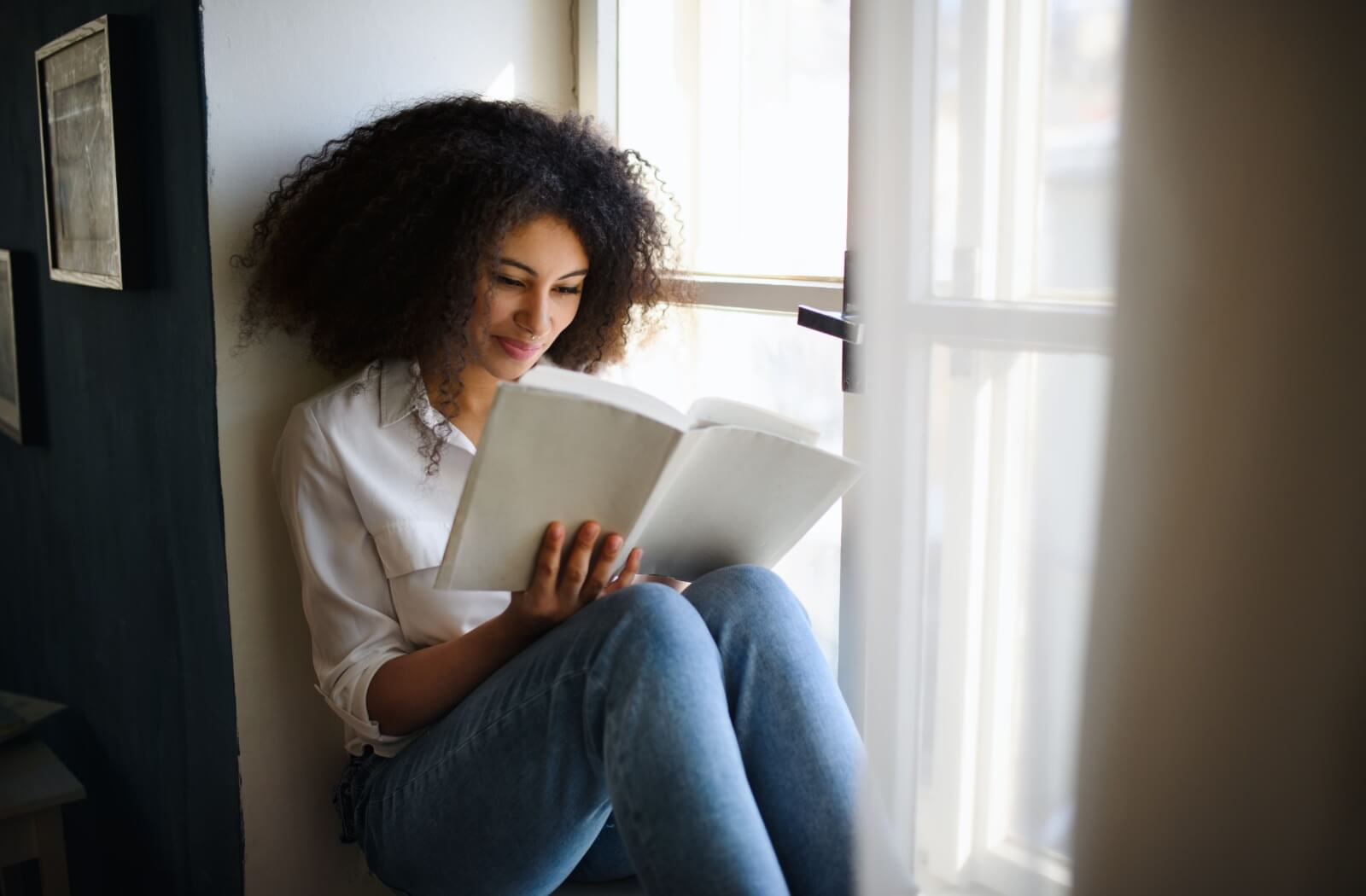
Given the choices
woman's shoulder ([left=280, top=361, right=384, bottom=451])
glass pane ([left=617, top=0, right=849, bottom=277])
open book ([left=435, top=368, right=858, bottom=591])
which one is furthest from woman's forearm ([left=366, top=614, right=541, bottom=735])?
glass pane ([left=617, top=0, right=849, bottom=277])

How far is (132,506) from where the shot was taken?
1.48 m

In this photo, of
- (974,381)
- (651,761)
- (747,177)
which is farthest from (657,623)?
(747,177)

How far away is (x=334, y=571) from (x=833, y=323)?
564 mm

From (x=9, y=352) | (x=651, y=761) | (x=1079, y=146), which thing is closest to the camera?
(x=1079, y=146)

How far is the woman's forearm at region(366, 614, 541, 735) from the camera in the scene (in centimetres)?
105

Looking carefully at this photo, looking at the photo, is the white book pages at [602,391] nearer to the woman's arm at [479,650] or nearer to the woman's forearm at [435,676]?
the woman's arm at [479,650]

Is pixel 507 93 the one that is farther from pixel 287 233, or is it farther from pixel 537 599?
pixel 537 599

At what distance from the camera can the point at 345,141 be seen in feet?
4.00

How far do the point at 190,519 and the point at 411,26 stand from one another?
64cm

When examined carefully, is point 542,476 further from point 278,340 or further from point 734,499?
point 278,340

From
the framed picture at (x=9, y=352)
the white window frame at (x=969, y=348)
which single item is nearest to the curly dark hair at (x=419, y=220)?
the white window frame at (x=969, y=348)

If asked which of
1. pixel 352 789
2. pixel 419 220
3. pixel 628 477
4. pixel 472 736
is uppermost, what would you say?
pixel 419 220

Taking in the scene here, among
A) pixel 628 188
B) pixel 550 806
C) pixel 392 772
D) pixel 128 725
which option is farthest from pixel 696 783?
pixel 128 725

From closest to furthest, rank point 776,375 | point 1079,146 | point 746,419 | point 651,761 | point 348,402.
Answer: point 1079,146 < point 651,761 < point 746,419 < point 348,402 < point 776,375
